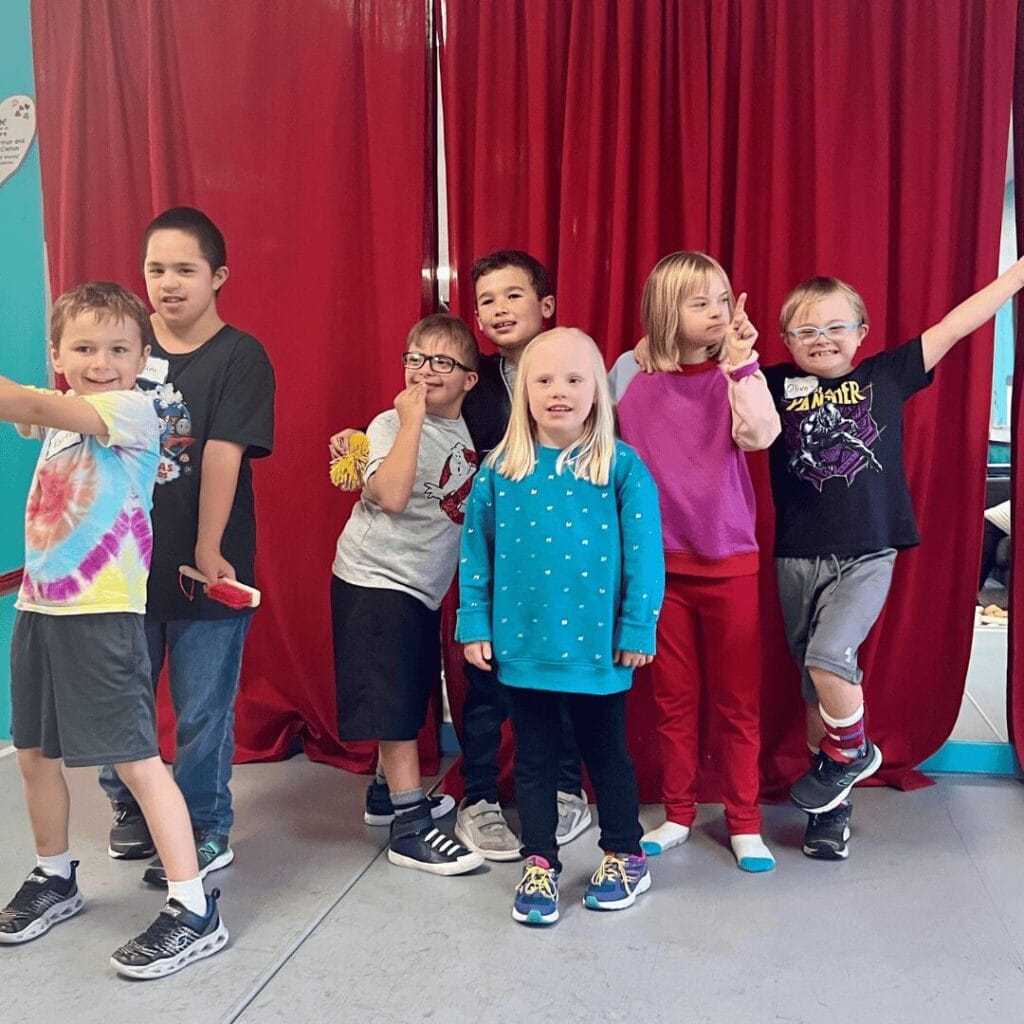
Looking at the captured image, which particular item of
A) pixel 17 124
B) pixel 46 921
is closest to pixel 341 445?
pixel 46 921

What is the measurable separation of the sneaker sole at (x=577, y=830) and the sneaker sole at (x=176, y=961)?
0.73 m

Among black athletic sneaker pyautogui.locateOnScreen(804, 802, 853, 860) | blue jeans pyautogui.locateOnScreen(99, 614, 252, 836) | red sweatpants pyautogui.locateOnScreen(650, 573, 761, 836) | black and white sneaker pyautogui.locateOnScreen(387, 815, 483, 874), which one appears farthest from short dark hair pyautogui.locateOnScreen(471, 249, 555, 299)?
black athletic sneaker pyautogui.locateOnScreen(804, 802, 853, 860)

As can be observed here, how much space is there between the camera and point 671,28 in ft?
7.75

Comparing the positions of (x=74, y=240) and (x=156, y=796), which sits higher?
(x=74, y=240)

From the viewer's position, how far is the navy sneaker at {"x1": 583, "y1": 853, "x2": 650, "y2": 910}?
1.85 meters

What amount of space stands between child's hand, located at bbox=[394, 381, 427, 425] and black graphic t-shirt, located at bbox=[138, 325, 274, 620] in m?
0.25

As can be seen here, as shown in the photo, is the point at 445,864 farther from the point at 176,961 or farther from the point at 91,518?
the point at 91,518

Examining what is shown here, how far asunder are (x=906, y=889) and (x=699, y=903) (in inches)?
15.9

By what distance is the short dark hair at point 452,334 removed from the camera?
2.05m

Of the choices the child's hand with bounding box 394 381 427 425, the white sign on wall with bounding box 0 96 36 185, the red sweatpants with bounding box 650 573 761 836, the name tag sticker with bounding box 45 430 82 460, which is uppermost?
the white sign on wall with bounding box 0 96 36 185

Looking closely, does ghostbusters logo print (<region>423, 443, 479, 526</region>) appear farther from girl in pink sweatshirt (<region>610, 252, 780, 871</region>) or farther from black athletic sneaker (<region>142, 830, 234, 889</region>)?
black athletic sneaker (<region>142, 830, 234, 889</region>)

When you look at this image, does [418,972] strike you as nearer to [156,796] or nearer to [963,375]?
[156,796]

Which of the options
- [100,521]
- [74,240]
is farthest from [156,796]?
[74,240]

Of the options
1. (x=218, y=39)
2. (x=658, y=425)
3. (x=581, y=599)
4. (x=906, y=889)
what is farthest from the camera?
(x=218, y=39)
